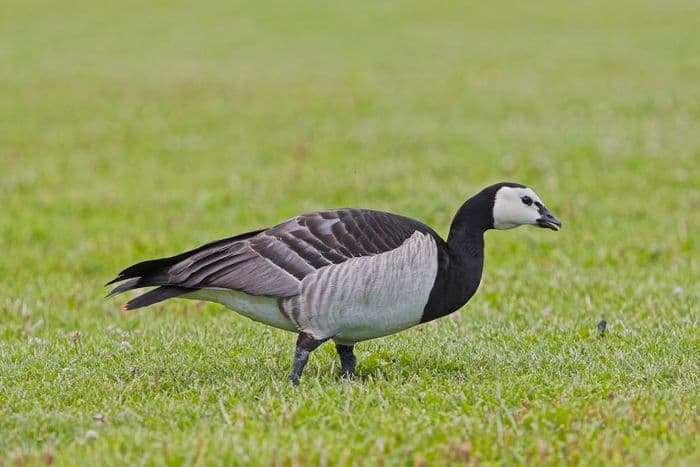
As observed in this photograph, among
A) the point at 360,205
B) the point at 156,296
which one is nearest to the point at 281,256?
the point at 156,296

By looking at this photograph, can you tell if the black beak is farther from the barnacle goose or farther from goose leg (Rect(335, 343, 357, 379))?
goose leg (Rect(335, 343, 357, 379))

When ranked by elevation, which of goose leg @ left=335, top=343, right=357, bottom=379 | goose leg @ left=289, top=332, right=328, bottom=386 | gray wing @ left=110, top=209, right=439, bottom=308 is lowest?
goose leg @ left=335, top=343, right=357, bottom=379

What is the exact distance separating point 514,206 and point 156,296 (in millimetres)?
2576

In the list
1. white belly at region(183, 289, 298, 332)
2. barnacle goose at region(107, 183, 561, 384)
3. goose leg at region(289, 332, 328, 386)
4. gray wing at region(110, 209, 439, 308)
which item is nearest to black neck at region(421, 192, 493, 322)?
barnacle goose at region(107, 183, 561, 384)

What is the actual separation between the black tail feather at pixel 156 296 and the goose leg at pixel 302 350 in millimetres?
805

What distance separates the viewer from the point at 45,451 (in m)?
5.00

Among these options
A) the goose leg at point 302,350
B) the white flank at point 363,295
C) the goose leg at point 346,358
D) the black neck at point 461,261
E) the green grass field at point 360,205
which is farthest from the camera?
the goose leg at point 346,358

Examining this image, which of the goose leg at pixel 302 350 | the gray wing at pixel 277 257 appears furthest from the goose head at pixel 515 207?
the goose leg at pixel 302 350

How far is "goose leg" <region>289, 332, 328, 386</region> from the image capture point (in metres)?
6.32

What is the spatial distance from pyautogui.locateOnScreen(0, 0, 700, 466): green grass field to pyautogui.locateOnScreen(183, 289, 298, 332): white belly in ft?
1.39

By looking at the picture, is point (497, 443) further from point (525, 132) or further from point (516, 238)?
point (525, 132)

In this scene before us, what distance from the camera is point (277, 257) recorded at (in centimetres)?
636

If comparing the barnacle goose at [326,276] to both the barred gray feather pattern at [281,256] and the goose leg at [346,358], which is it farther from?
the goose leg at [346,358]

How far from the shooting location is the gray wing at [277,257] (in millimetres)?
6250
